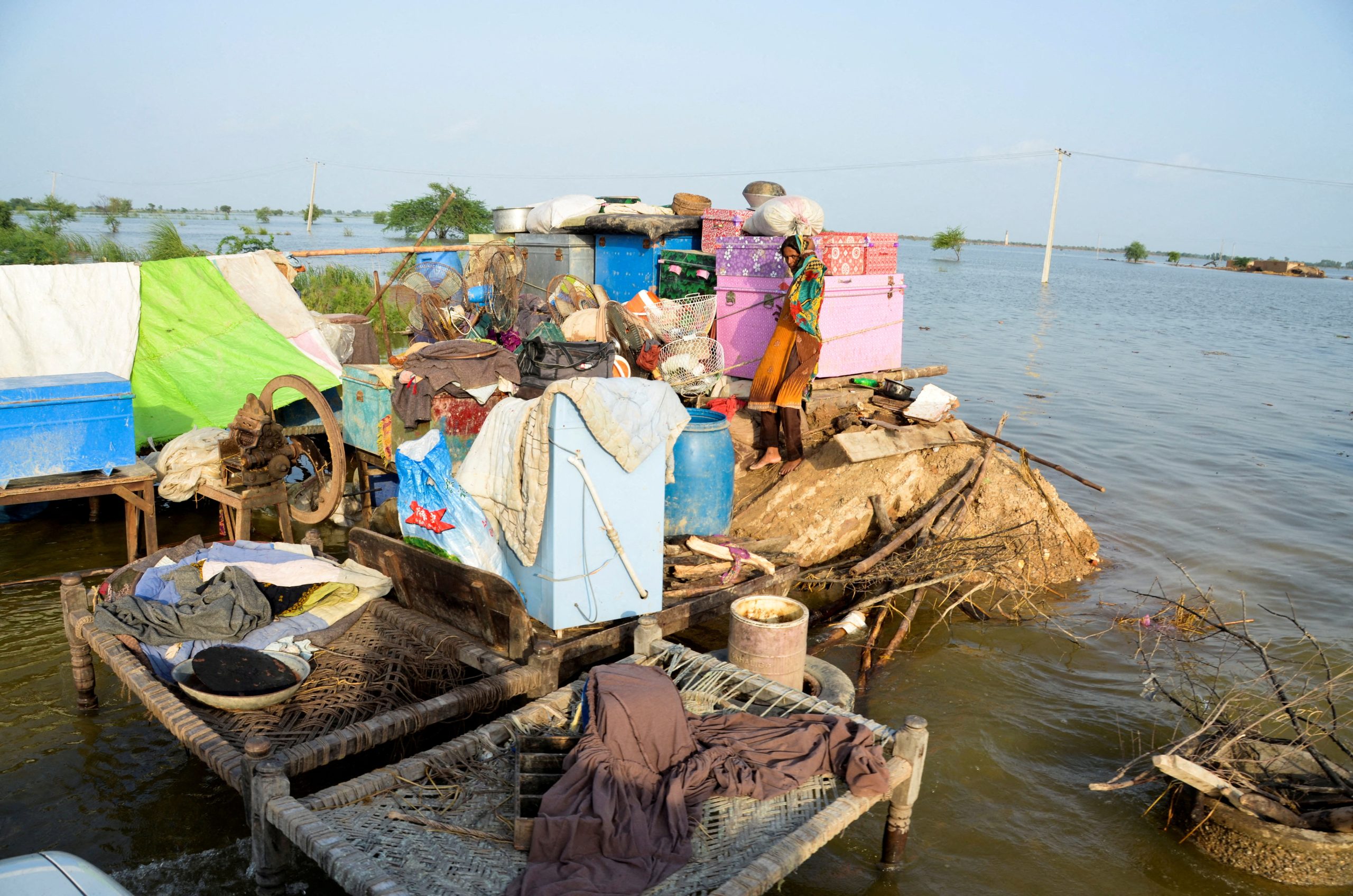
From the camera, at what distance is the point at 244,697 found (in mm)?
4297

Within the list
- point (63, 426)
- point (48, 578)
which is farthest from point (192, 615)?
point (48, 578)

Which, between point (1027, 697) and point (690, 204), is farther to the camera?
point (690, 204)

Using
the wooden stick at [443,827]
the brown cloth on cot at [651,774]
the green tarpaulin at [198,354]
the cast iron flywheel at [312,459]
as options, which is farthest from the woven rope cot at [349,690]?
the green tarpaulin at [198,354]

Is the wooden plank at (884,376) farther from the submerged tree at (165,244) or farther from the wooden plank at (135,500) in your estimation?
the submerged tree at (165,244)

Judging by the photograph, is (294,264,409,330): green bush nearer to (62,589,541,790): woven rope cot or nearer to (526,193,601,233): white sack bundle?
(526,193,601,233): white sack bundle

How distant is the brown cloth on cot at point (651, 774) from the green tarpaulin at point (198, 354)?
6.09m

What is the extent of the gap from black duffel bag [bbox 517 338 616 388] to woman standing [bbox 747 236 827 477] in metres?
1.54

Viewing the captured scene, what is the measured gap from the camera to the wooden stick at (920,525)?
283 inches

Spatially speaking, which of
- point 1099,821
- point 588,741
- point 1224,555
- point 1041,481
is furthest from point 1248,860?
point 1224,555

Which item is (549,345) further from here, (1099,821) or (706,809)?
(1099,821)

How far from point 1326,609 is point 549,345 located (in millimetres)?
7645

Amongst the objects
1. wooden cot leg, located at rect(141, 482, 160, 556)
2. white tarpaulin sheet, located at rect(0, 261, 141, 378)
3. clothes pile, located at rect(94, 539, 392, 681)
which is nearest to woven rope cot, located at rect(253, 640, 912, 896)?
clothes pile, located at rect(94, 539, 392, 681)

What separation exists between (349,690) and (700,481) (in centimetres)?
289

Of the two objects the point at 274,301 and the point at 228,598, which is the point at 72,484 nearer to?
the point at 228,598
